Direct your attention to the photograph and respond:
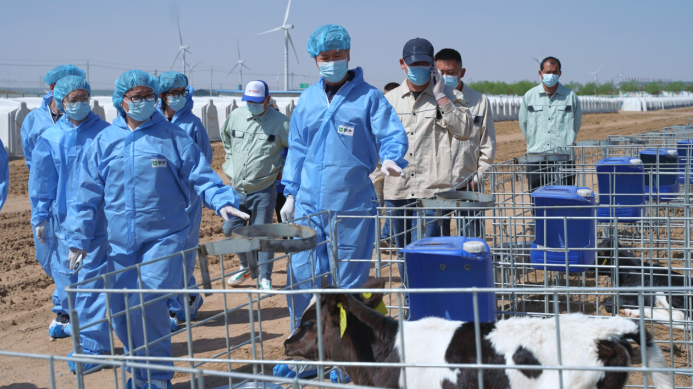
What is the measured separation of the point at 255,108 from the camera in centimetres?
714

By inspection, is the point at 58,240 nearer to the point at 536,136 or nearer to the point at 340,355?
the point at 340,355

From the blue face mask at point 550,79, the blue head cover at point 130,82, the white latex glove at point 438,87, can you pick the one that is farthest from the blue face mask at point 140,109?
the blue face mask at point 550,79

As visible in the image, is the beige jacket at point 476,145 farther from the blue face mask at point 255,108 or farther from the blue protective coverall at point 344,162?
the blue face mask at point 255,108

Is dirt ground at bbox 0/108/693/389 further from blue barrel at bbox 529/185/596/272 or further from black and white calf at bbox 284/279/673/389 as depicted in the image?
black and white calf at bbox 284/279/673/389

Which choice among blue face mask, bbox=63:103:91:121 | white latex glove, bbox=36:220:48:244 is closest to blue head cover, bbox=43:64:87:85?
blue face mask, bbox=63:103:91:121

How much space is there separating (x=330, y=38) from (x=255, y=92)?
266cm

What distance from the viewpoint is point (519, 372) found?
9.70 feet

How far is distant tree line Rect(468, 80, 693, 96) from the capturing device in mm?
118850

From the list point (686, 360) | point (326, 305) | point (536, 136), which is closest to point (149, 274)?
point (326, 305)

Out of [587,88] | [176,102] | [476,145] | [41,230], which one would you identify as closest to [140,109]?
[41,230]

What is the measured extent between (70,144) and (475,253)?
12.4 feet

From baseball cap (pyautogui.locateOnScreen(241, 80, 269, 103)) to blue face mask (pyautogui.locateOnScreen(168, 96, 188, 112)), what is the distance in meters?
0.67

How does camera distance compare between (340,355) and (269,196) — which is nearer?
(340,355)

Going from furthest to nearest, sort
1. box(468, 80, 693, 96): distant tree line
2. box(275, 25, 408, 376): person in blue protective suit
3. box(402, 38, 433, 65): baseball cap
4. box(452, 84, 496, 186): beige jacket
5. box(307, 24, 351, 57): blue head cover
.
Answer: box(468, 80, 693, 96): distant tree line < box(452, 84, 496, 186): beige jacket < box(402, 38, 433, 65): baseball cap < box(307, 24, 351, 57): blue head cover < box(275, 25, 408, 376): person in blue protective suit
